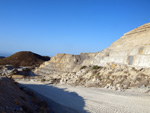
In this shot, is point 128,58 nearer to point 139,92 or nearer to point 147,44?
point 147,44

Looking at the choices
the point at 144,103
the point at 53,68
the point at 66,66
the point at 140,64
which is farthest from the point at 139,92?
the point at 53,68

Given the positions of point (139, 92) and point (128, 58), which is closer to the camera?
point (139, 92)

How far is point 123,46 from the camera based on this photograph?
802 inches

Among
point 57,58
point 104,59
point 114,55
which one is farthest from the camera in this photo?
point 57,58

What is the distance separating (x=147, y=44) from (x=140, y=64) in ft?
10.3

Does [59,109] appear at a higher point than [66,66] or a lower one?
lower

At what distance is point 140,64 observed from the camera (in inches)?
586

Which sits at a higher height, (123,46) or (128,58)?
(123,46)

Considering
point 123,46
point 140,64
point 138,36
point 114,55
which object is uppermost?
point 138,36

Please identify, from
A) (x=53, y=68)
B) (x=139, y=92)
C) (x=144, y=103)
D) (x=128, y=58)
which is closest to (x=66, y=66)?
(x=53, y=68)

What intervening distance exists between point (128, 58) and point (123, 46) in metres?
3.99

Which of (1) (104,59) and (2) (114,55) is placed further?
(1) (104,59)

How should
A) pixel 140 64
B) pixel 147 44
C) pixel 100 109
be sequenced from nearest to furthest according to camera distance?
pixel 100 109, pixel 140 64, pixel 147 44

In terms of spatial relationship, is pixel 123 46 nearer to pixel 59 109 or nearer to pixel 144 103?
pixel 144 103
